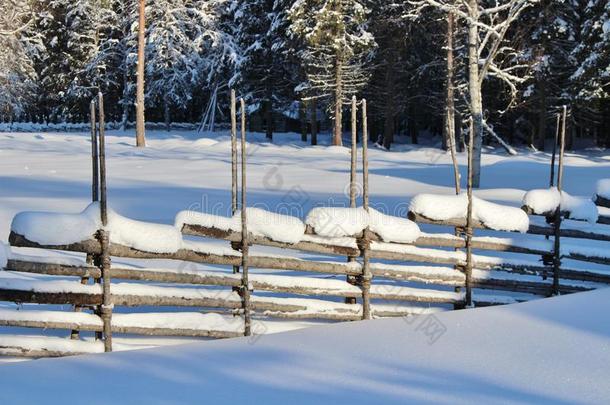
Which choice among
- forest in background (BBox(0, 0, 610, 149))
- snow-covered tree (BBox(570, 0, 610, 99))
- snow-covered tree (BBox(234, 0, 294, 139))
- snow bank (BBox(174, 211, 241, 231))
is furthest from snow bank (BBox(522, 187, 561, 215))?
snow-covered tree (BBox(234, 0, 294, 139))

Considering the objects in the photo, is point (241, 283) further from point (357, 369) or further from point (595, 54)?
point (595, 54)

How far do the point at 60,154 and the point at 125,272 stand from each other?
1995 centimetres

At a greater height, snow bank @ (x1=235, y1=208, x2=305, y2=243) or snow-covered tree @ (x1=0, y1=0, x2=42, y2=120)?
snow-covered tree @ (x1=0, y1=0, x2=42, y2=120)

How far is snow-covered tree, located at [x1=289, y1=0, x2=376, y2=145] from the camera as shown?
98.1 feet

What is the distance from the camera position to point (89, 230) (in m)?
5.02

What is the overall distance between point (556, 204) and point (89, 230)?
5.41 meters

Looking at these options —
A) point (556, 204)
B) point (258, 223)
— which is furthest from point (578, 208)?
point (258, 223)

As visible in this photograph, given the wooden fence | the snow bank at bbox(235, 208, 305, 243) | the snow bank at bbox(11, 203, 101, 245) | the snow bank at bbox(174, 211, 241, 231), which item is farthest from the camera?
the snow bank at bbox(235, 208, 305, 243)

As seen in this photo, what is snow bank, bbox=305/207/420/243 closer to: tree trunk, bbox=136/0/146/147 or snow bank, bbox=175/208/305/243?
snow bank, bbox=175/208/305/243

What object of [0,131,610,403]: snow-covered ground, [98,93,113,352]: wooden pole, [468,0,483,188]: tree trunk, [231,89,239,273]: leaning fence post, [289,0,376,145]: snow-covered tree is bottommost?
[0,131,610,403]: snow-covered ground

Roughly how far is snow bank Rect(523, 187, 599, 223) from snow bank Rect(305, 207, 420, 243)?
76.0 inches

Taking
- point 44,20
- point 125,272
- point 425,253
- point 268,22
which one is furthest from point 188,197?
point 44,20

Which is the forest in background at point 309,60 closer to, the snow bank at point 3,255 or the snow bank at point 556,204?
the snow bank at point 556,204

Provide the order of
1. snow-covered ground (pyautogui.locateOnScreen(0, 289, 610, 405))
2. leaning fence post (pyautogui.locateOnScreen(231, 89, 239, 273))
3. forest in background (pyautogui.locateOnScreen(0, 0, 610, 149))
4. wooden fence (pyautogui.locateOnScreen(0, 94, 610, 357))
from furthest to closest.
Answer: forest in background (pyautogui.locateOnScreen(0, 0, 610, 149))
leaning fence post (pyautogui.locateOnScreen(231, 89, 239, 273))
wooden fence (pyautogui.locateOnScreen(0, 94, 610, 357))
snow-covered ground (pyautogui.locateOnScreen(0, 289, 610, 405))
